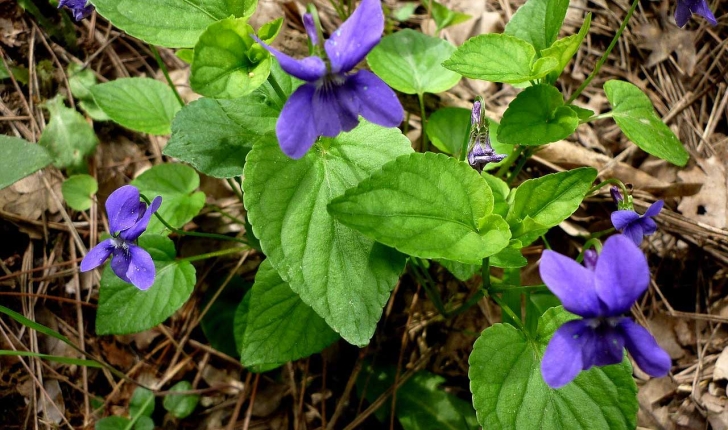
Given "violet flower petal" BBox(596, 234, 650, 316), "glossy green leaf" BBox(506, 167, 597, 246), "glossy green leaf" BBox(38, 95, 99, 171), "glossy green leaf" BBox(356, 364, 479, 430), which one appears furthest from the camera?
"glossy green leaf" BBox(38, 95, 99, 171)

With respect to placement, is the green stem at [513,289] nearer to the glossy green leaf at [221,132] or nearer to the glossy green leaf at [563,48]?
the glossy green leaf at [563,48]

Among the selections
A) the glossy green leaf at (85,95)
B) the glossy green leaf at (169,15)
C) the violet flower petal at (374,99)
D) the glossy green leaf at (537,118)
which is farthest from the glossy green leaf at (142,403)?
the glossy green leaf at (537,118)

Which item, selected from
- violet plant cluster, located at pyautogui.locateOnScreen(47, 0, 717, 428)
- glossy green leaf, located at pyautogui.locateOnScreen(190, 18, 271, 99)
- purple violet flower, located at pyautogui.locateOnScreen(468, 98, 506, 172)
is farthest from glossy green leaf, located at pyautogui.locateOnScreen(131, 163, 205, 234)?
purple violet flower, located at pyautogui.locateOnScreen(468, 98, 506, 172)

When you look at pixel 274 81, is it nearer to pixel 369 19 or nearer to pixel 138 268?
pixel 369 19

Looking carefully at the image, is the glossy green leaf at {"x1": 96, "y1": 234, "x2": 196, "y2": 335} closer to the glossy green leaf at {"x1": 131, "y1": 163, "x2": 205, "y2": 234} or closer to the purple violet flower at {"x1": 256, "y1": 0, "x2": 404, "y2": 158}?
the glossy green leaf at {"x1": 131, "y1": 163, "x2": 205, "y2": 234}

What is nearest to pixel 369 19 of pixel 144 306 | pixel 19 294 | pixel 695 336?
pixel 144 306
